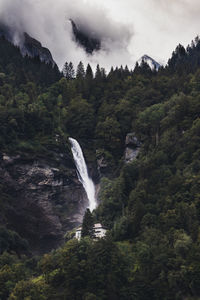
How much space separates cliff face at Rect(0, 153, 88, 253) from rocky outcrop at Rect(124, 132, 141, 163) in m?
12.5

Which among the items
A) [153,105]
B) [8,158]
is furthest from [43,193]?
[153,105]

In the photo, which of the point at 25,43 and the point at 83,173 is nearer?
the point at 83,173

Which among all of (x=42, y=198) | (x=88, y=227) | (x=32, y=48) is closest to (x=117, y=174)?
(x=42, y=198)

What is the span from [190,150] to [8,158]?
31.3 meters

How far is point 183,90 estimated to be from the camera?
90.9 meters

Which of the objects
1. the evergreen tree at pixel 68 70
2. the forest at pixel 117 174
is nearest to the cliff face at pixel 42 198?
the forest at pixel 117 174

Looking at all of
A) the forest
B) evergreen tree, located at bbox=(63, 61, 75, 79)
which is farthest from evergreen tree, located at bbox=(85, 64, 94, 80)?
evergreen tree, located at bbox=(63, 61, 75, 79)

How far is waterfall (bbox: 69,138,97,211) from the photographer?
257 feet

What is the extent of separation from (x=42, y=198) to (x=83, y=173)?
14.1m

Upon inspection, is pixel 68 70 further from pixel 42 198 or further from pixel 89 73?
pixel 42 198

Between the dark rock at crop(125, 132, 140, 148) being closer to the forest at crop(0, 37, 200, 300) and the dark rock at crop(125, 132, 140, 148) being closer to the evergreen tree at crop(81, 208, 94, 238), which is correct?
the forest at crop(0, 37, 200, 300)

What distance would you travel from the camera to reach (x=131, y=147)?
8569 cm

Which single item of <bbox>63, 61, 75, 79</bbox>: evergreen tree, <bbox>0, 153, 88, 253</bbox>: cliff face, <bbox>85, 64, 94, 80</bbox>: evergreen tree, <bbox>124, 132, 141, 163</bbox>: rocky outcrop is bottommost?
<bbox>0, 153, 88, 253</bbox>: cliff face

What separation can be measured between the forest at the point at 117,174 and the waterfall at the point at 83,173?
9.07 feet
